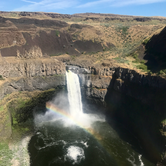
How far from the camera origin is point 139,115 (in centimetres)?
2847

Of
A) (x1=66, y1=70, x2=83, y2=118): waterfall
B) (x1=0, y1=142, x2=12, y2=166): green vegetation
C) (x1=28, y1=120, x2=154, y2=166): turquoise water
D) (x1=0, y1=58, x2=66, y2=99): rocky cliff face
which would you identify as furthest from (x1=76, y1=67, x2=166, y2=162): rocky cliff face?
(x1=0, y1=142, x2=12, y2=166): green vegetation

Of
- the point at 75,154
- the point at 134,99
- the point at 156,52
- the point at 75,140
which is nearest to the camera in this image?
the point at 75,154

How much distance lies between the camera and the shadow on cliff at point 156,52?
33125 mm

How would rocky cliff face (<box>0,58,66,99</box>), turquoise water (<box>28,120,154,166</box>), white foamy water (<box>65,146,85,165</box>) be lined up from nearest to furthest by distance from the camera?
1. turquoise water (<box>28,120,154,166</box>)
2. white foamy water (<box>65,146,85,165</box>)
3. rocky cliff face (<box>0,58,66,99</box>)

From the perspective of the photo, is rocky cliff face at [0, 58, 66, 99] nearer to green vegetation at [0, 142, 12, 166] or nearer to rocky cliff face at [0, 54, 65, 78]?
rocky cliff face at [0, 54, 65, 78]

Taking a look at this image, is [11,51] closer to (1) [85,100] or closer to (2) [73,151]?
(1) [85,100]

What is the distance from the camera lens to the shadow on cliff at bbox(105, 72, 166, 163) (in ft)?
79.4

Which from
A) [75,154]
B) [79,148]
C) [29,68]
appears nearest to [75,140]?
[79,148]

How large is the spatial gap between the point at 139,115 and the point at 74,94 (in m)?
14.5

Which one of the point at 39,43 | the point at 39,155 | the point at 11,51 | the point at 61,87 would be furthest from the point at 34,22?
the point at 39,155

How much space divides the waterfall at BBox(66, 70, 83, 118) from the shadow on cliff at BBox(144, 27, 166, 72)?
15930 mm

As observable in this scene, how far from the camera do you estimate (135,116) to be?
29391 millimetres

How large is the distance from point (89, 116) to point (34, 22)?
53.9m

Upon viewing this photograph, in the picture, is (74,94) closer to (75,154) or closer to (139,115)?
(75,154)
